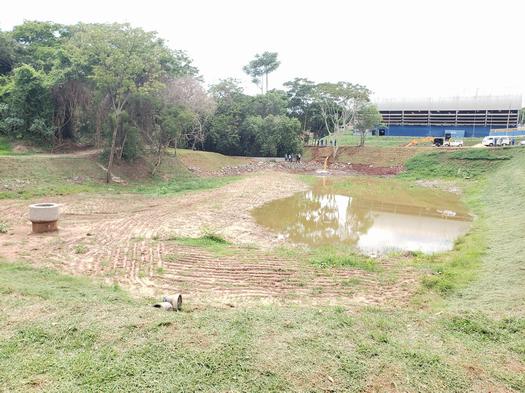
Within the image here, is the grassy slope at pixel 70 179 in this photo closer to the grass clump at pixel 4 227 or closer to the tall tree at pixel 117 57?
the tall tree at pixel 117 57

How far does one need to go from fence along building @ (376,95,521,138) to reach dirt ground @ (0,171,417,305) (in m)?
45.8

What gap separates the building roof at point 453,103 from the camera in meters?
50.4

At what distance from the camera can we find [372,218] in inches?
713

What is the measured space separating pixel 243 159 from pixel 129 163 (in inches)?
561

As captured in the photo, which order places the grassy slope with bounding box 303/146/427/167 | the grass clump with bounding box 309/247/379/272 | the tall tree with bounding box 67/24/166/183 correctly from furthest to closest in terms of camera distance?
the grassy slope with bounding box 303/146/427/167 < the tall tree with bounding box 67/24/166/183 < the grass clump with bounding box 309/247/379/272

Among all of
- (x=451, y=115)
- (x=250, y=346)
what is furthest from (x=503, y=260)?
(x=451, y=115)

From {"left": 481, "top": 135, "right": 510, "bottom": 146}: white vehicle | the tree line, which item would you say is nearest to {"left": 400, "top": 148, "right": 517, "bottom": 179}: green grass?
{"left": 481, "top": 135, "right": 510, "bottom": 146}: white vehicle

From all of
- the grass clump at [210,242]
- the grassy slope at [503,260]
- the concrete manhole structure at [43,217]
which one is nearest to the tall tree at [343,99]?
the grassy slope at [503,260]

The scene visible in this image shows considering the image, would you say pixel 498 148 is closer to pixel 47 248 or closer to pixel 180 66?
pixel 180 66

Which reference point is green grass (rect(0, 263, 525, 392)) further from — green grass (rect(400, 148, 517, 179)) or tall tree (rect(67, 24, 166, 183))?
green grass (rect(400, 148, 517, 179))

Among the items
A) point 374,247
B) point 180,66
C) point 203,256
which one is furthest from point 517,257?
point 180,66

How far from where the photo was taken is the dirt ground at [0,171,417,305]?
27.6 ft

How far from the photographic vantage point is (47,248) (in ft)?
34.9

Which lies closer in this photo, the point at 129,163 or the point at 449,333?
the point at 449,333
